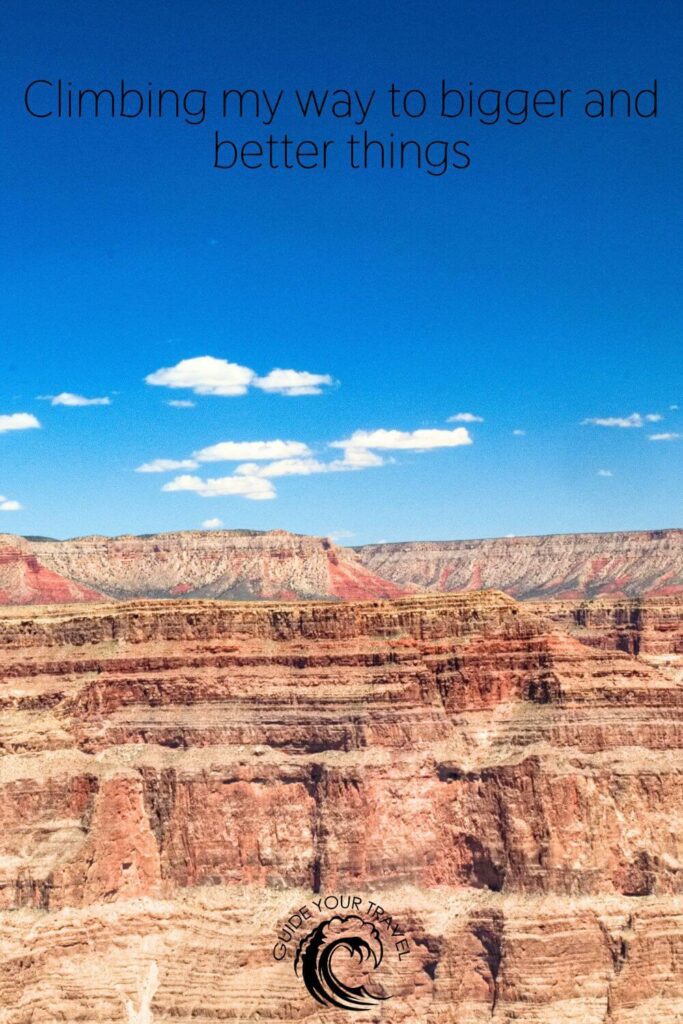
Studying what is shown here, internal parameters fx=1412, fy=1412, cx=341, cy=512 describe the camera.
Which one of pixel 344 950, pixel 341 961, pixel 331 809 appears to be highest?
pixel 331 809

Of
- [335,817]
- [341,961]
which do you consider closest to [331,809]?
[335,817]

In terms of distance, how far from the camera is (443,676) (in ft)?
256

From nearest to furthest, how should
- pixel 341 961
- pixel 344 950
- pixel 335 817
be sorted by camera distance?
1. pixel 341 961
2. pixel 344 950
3. pixel 335 817

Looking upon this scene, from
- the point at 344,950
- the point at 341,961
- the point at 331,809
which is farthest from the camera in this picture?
the point at 331,809

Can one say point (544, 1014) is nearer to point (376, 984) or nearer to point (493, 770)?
point (376, 984)

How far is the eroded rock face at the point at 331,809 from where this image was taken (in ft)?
218

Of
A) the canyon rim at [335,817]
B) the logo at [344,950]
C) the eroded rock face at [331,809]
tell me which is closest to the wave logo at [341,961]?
the logo at [344,950]

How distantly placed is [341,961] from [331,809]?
8.34 m

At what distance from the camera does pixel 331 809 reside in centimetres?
7288

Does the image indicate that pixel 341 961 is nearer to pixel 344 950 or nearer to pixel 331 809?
pixel 344 950

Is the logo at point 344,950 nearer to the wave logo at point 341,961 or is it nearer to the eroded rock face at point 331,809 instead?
the wave logo at point 341,961

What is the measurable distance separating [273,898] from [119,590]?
122 meters

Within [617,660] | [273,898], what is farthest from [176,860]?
[617,660]

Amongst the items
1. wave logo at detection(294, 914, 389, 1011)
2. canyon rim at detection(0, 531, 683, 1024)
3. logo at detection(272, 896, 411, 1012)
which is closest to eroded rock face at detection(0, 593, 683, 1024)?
canyon rim at detection(0, 531, 683, 1024)
